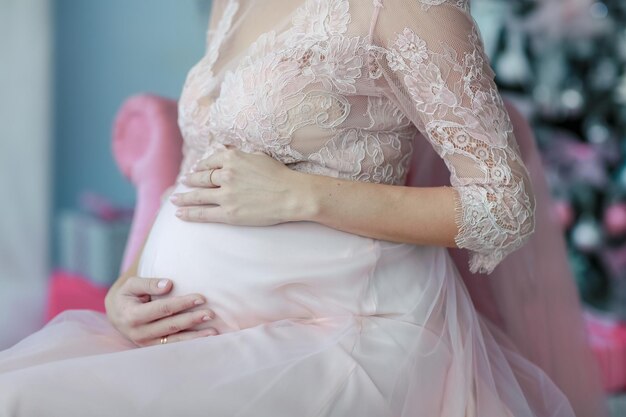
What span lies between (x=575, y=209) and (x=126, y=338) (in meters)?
2.61

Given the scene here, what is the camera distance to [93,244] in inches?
151

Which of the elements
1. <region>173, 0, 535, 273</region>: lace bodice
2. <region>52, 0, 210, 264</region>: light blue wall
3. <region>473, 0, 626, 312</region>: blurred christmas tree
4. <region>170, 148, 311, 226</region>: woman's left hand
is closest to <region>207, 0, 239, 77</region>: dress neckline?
<region>173, 0, 535, 273</region>: lace bodice

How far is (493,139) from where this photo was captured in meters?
1.22

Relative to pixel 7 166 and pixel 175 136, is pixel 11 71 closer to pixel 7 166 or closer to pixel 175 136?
pixel 7 166

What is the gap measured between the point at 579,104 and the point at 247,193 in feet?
8.75

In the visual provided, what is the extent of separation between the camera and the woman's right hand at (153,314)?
125 centimetres

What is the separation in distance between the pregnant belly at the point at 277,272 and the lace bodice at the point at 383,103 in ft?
0.38

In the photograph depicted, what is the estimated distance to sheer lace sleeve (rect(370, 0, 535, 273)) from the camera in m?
1.21

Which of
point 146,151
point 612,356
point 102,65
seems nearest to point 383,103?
point 146,151

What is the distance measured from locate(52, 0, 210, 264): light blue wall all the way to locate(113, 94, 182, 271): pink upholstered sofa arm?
2.25 m

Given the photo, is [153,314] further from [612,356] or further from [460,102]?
[612,356]

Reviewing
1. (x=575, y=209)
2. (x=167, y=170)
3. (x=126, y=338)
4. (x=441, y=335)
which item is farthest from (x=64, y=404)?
(x=575, y=209)

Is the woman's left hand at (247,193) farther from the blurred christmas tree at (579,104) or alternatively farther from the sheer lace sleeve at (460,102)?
the blurred christmas tree at (579,104)

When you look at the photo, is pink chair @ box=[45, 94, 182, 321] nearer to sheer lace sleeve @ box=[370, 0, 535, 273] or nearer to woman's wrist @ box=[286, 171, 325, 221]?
woman's wrist @ box=[286, 171, 325, 221]
